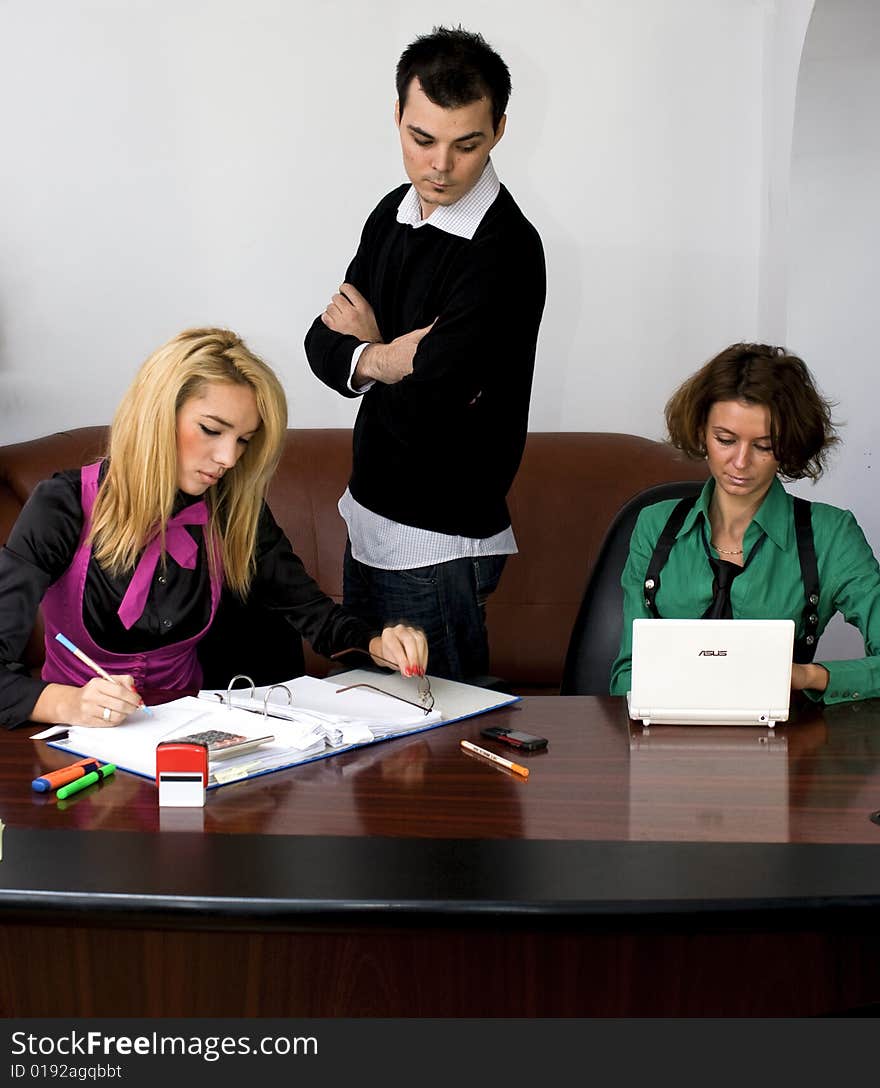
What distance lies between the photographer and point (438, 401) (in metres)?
2.37

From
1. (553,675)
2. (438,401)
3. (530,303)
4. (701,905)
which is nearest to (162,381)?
(438,401)

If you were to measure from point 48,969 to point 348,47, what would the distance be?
3257mm

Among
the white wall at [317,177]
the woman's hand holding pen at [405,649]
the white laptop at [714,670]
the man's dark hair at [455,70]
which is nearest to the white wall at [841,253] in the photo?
the white wall at [317,177]

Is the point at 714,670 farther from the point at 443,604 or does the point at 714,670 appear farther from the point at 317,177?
the point at 317,177

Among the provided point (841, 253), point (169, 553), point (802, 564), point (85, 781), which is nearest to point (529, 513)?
point (841, 253)

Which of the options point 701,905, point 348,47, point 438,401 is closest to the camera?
point 701,905

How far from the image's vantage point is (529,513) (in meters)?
3.61

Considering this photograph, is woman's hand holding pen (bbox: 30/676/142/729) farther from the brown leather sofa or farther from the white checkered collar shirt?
the brown leather sofa

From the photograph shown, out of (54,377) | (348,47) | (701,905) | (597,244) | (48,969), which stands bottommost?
(48,969)

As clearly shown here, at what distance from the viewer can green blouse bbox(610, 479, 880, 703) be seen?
7.41ft

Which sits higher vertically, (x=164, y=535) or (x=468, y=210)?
(x=468, y=210)

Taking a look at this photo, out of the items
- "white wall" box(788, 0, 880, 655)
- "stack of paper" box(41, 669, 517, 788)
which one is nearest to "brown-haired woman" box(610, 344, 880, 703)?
"stack of paper" box(41, 669, 517, 788)

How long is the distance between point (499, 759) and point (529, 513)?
190 centimetres

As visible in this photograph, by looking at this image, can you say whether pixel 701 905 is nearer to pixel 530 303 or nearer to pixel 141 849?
pixel 141 849
